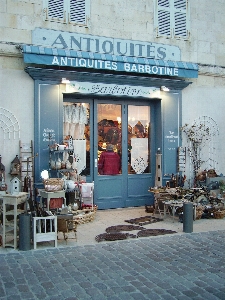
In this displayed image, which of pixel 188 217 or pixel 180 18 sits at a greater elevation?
pixel 180 18

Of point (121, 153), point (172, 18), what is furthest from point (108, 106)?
point (172, 18)

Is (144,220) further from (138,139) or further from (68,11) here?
(68,11)

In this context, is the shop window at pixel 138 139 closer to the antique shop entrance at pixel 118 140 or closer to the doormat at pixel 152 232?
the antique shop entrance at pixel 118 140

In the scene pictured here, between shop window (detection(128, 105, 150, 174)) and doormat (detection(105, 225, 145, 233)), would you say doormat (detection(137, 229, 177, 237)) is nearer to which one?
doormat (detection(105, 225, 145, 233))

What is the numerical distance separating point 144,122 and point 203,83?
83.6 inches

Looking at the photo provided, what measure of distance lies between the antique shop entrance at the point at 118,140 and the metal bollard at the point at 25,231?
11.5 feet

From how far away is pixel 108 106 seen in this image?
33.8 ft

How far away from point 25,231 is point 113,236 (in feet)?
Answer: 5.84

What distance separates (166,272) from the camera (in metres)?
5.56

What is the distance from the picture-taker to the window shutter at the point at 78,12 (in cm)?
961

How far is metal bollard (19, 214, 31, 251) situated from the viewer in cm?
649

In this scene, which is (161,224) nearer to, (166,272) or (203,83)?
(166,272)

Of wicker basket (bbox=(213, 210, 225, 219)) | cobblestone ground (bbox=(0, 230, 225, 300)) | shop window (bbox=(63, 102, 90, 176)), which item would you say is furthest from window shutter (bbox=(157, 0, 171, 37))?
cobblestone ground (bbox=(0, 230, 225, 300))

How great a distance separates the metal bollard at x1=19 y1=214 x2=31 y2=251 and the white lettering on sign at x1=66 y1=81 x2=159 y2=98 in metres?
3.88
